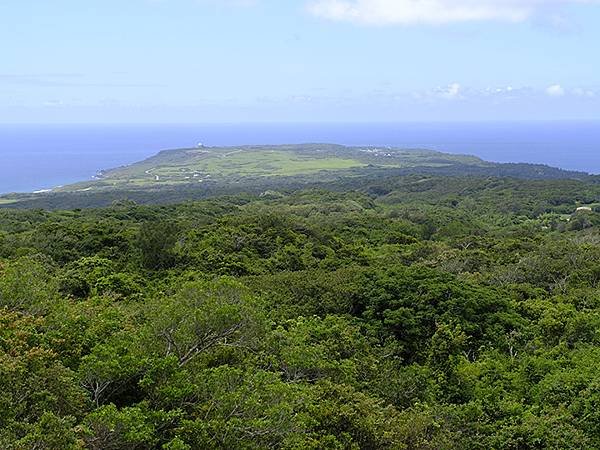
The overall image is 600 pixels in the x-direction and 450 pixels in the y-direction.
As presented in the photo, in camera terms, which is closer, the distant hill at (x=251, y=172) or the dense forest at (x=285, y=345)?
the dense forest at (x=285, y=345)

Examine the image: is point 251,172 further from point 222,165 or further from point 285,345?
point 285,345

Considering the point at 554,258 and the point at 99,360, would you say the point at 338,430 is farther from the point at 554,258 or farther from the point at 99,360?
the point at 554,258

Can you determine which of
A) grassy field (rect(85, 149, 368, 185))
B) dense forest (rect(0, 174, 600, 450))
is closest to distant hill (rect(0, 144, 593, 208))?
grassy field (rect(85, 149, 368, 185))

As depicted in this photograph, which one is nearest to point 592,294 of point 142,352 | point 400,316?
point 400,316

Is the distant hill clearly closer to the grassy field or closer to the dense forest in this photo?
the grassy field

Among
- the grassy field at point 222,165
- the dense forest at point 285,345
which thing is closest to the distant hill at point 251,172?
the grassy field at point 222,165

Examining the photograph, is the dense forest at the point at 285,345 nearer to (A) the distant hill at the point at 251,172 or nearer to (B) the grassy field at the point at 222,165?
(A) the distant hill at the point at 251,172
